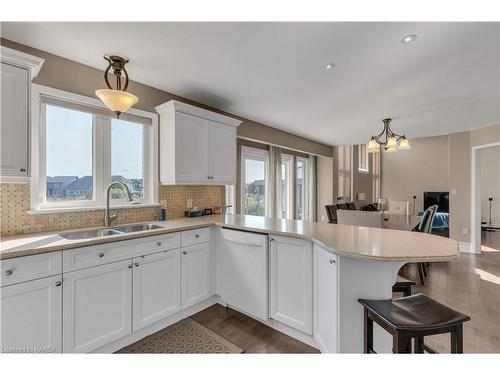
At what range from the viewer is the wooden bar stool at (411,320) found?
1.14 meters

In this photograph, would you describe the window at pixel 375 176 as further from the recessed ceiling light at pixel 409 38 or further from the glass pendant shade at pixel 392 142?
the recessed ceiling light at pixel 409 38

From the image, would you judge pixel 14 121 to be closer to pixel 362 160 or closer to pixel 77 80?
pixel 77 80

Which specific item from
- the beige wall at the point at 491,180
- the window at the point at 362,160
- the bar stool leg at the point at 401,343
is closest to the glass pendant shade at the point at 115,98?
the bar stool leg at the point at 401,343

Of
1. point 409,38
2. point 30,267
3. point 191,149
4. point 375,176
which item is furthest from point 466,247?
point 30,267

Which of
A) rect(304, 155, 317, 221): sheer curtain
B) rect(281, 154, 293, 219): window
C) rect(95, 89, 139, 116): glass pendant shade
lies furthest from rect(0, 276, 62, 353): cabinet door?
rect(304, 155, 317, 221): sheer curtain

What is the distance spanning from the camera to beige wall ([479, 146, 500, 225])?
719cm

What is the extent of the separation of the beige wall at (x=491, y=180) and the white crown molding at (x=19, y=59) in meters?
10.0

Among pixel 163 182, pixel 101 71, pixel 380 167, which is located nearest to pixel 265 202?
pixel 163 182

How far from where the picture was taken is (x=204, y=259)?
8.09ft

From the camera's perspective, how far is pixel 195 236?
2.39m

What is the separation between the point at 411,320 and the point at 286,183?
15.1ft

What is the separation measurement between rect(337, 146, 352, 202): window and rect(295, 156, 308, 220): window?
1115mm

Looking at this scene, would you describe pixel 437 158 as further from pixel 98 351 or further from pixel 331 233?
pixel 98 351

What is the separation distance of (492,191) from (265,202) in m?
7.45
